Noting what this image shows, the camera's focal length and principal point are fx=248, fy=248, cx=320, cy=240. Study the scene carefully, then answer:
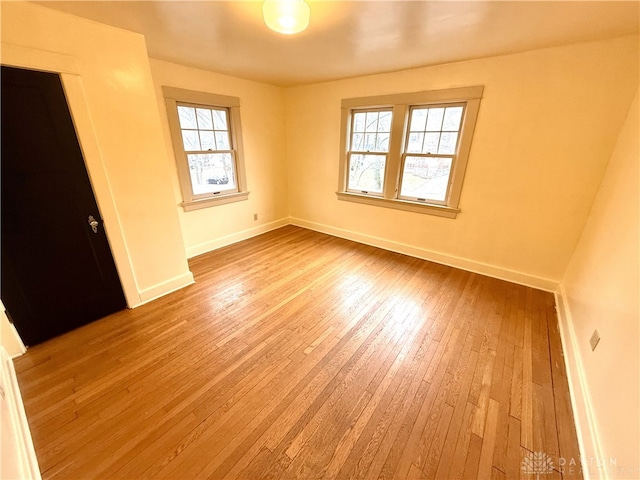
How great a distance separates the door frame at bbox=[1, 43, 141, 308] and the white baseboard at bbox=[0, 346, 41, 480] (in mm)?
914

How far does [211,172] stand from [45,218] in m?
1.96

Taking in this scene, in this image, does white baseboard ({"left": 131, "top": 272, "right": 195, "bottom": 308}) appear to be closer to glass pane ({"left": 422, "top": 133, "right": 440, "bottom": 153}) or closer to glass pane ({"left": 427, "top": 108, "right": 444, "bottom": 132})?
glass pane ({"left": 422, "top": 133, "right": 440, "bottom": 153})

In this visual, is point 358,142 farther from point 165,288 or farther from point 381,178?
point 165,288

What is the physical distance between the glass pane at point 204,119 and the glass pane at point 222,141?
5.9 inches

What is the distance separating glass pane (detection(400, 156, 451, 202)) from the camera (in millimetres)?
3147

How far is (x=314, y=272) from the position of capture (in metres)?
3.11

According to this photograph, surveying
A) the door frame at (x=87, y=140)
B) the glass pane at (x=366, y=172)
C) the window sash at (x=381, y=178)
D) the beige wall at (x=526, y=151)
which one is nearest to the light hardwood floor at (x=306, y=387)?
the door frame at (x=87, y=140)

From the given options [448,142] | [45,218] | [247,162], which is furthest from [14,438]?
[448,142]

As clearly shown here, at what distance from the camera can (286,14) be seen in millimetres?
1453

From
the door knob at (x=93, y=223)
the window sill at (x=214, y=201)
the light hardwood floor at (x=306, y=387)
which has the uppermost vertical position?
the door knob at (x=93, y=223)

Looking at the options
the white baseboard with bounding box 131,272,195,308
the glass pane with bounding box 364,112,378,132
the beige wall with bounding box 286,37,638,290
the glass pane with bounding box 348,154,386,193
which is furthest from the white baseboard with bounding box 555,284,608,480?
the white baseboard with bounding box 131,272,195,308

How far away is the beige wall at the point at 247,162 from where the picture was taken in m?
3.00

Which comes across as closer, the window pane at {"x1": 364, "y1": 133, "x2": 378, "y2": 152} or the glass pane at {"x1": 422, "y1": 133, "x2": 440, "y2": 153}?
the glass pane at {"x1": 422, "y1": 133, "x2": 440, "y2": 153}

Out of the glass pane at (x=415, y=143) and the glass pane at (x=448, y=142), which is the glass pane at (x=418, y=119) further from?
the glass pane at (x=448, y=142)
